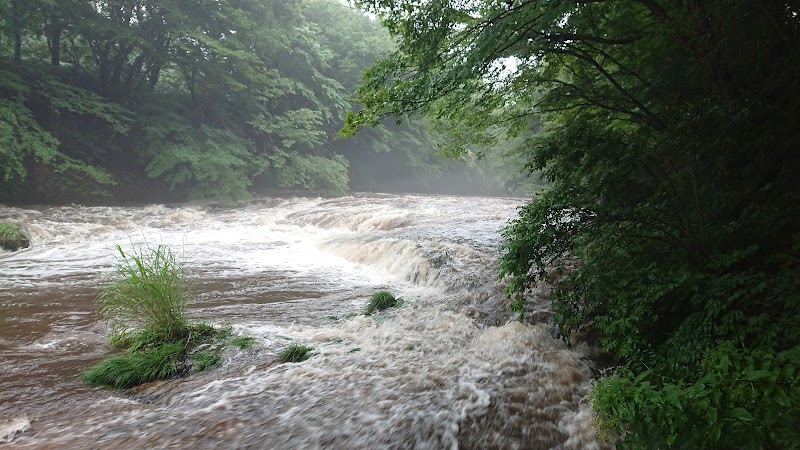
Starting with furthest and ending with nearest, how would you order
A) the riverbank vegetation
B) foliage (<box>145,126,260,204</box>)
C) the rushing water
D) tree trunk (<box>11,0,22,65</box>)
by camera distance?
foliage (<box>145,126,260,204</box>) → tree trunk (<box>11,0,22,65</box>) → the riverbank vegetation → the rushing water

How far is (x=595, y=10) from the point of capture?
4.91 m

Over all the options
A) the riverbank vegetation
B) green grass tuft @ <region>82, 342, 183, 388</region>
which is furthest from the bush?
green grass tuft @ <region>82, 342, 183, 388</region>

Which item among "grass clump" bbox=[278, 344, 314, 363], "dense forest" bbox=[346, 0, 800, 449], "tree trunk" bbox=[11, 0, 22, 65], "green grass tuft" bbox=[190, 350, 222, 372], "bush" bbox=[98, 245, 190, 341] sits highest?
"tree trunk" bbox=[11, 0, 22, 65]

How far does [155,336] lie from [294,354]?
1411 millimetres

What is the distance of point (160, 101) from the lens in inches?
771

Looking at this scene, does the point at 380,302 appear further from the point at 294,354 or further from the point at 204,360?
the point at 204,360

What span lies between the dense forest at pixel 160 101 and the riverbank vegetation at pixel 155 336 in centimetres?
893

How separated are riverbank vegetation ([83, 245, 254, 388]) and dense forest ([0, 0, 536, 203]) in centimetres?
893

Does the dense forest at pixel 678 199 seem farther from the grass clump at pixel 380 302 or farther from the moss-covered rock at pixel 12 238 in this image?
the moss-covered rock at pixel 12 238

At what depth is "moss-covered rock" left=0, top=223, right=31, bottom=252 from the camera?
31.5 feet

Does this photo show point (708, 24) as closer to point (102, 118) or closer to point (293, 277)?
point (293, 277)

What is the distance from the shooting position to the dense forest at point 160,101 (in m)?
15.2

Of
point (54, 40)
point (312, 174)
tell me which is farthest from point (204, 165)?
point (54, 40)

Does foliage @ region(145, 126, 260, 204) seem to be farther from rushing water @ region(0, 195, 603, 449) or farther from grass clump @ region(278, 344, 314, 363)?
grass clump @ region(278, 344, 314, 363)
